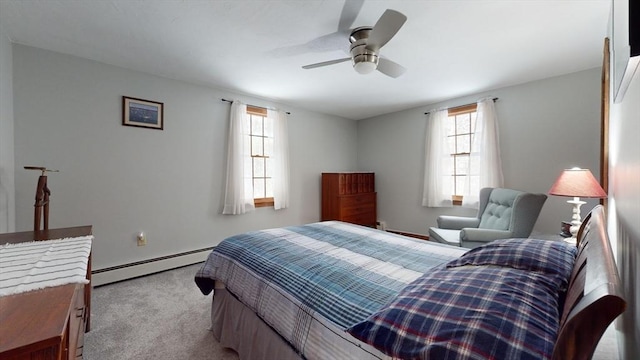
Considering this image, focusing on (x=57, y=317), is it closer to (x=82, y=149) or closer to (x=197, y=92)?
(x=82, y=149)

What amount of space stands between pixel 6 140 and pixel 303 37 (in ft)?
8.81

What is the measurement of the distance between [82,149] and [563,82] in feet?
18.0

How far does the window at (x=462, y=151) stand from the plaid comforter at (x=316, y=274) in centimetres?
245

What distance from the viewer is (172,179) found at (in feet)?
10.3

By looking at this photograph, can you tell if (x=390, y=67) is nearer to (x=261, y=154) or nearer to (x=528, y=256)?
(x=528, y=256)

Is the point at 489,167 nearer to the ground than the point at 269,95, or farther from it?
nearer to the ground

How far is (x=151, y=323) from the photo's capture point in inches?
77.6

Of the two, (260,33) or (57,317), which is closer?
(57,317)

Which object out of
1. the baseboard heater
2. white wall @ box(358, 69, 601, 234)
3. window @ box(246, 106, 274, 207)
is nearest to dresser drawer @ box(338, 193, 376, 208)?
white wall @ box(358, 69, 601, 234)

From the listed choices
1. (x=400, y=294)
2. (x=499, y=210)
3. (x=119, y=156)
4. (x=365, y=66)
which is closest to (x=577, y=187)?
(x=499, y=210)

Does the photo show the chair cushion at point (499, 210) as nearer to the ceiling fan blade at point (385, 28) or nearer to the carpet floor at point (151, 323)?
the ceiling fan blade at point (385, 28)

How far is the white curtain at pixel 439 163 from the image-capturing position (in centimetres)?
397

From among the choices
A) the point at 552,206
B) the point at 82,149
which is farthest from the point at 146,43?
the point at 552,206

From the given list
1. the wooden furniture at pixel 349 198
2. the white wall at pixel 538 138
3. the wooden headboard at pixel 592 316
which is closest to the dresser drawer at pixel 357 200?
the wooden furniture at pixel 349 198
